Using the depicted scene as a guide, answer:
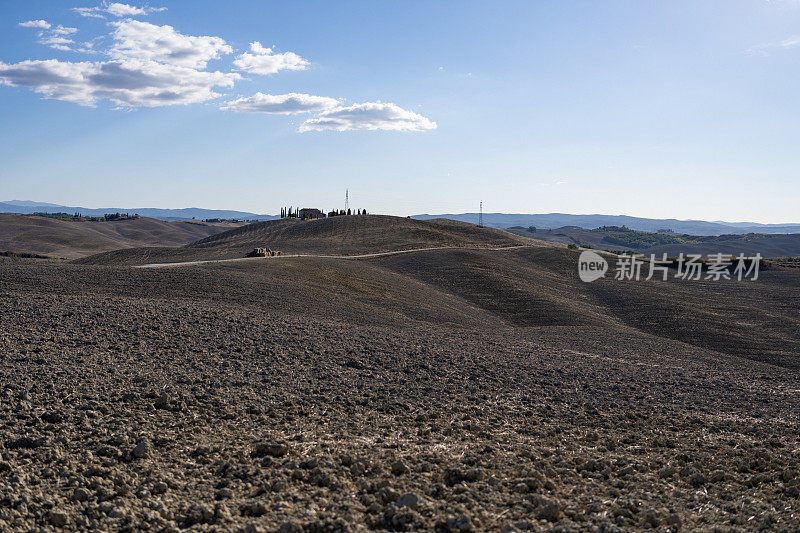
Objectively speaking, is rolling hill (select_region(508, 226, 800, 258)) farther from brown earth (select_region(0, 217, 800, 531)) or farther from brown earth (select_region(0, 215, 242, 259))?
brown earth (select_region(0, 217, 800, 531))

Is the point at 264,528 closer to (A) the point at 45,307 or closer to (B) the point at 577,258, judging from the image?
(A) the point at 45,307

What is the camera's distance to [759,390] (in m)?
13.0

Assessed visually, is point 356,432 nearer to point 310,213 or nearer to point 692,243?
point 310,213

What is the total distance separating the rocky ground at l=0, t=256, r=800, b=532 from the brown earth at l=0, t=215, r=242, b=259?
7042 centimetres

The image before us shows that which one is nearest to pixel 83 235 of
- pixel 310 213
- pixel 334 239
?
pixel 310 213

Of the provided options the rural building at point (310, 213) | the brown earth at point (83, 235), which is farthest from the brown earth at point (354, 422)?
the rural building at point (310, 213)

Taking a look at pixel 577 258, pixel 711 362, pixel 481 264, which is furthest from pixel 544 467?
pixel 577 258

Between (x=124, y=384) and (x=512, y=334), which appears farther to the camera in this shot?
(x=512, y=334)

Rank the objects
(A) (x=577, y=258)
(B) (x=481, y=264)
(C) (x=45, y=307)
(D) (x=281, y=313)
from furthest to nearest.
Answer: (A) (x=577, y=258), (B) (x=481, y=264), (D) (x=281, y=313), (C) (x=45, y=307)

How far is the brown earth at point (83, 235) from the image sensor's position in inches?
3341

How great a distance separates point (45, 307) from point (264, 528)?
12857 mm

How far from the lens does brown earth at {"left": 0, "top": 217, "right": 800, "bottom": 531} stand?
5.66m

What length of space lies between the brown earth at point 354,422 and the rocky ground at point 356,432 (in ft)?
0.12

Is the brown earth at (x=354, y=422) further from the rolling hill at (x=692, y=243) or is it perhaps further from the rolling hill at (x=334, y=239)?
the rolling hill at (x=692, y=243)
